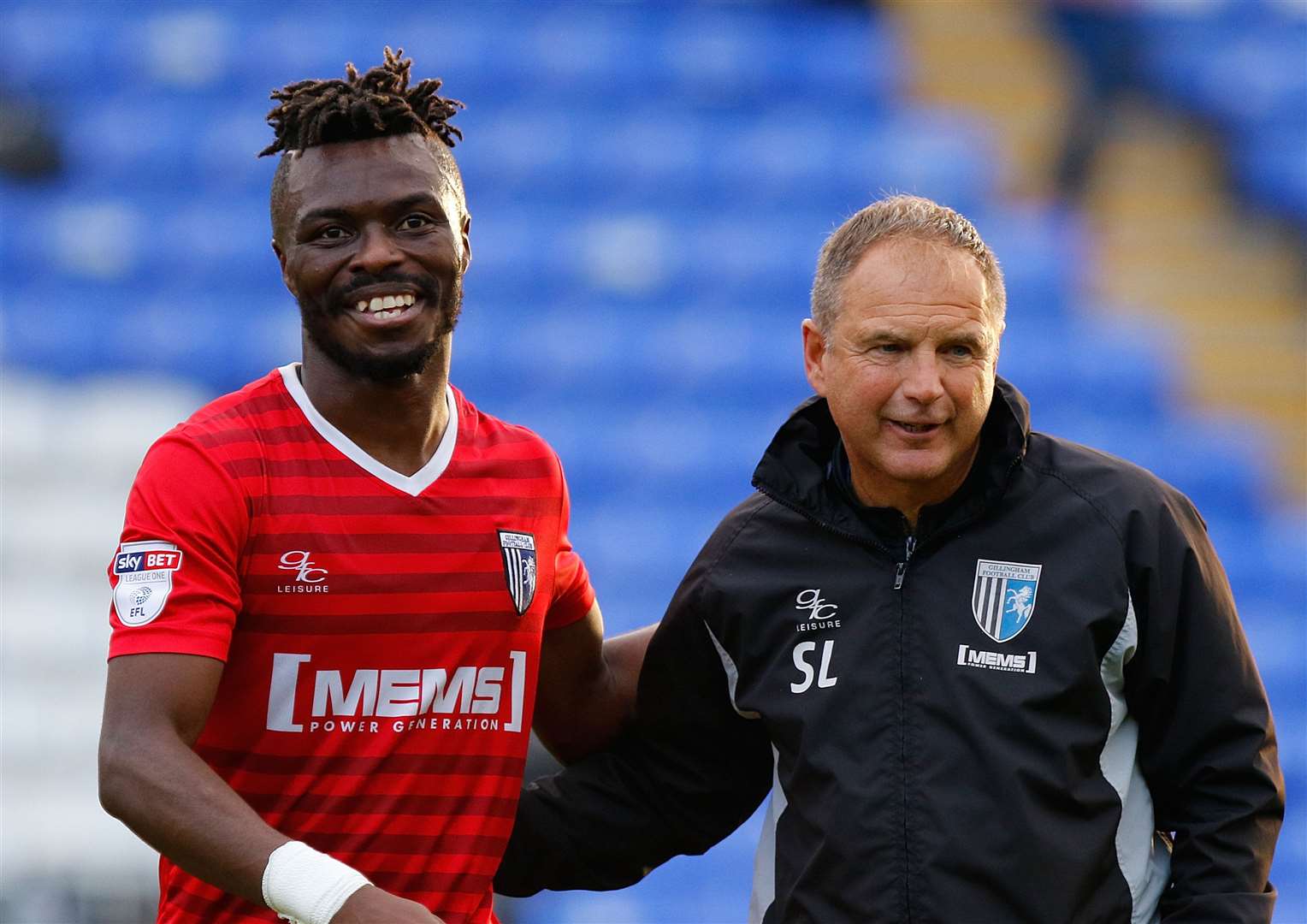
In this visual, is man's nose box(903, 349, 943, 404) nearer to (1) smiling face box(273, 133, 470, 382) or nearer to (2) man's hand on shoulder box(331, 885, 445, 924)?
(1) smiling face box(273, 133, 470, 382)

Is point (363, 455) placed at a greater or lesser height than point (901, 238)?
lesser

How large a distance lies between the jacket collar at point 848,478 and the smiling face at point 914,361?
0.11 ft

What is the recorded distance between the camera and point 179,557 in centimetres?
223

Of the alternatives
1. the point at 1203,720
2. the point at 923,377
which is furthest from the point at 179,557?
the point at 1203,720

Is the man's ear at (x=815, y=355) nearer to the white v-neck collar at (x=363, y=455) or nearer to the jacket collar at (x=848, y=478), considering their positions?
the jacket collar at (x=848, y=478)

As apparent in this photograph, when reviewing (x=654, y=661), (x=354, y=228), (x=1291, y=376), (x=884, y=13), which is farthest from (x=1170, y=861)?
(x=884, y=13)

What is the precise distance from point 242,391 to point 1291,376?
19.0ft

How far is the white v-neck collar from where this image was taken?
2.45m

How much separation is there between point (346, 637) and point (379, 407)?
1.12 feet

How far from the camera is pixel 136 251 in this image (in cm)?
686

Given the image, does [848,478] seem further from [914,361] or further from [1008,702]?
[1008,702]

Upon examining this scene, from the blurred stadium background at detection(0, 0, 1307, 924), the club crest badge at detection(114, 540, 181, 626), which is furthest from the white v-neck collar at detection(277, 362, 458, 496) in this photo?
the blurred stadium background at detection(0, 0, 1307, 924)

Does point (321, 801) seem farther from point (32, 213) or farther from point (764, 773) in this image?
point (32, 213)

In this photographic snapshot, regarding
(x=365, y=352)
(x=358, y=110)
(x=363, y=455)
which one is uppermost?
(x=358, y=110)
